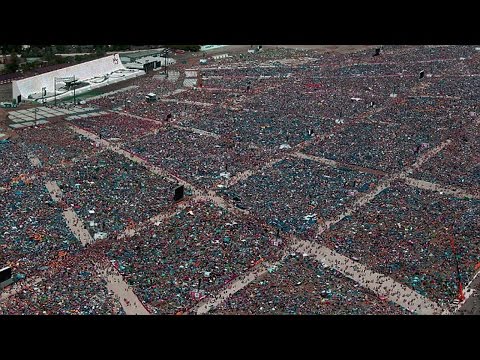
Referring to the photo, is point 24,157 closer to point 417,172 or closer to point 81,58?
point 417,172

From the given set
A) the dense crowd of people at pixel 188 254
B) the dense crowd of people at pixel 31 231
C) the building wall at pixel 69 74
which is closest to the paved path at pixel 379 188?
the dense crowd of people at pixel 188 254

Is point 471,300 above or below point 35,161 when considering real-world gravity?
below

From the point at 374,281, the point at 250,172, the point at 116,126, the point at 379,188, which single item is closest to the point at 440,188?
the point at 379,188

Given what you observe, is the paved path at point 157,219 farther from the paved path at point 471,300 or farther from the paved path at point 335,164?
the paved path at point 471,300

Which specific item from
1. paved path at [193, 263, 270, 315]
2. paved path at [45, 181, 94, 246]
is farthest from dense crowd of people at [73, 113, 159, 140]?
paved path at [193, 263, 270, 315]

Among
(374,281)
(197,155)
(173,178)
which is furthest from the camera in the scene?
(197,155)

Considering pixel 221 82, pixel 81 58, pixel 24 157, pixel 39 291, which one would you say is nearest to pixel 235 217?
pixel 39 291

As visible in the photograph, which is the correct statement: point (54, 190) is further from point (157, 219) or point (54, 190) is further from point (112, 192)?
point (157, 219)
